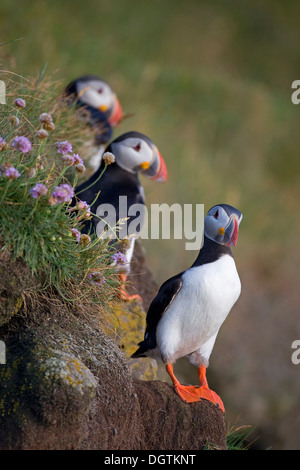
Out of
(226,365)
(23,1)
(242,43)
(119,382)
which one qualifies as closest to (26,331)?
(119,382)

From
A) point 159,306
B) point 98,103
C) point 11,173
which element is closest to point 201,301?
point 159,306

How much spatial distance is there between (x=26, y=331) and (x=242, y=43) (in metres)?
18.7

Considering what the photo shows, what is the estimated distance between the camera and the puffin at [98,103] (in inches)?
246

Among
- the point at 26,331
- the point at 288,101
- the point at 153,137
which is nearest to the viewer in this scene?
the point at 26,331

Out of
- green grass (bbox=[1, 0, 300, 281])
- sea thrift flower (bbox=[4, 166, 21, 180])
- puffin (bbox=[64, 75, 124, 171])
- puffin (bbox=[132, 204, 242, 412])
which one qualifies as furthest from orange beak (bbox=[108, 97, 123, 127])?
sea thrift flower (bbox=[4, 166, 21, 180])

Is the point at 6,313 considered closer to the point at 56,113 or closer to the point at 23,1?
the point at 56,113

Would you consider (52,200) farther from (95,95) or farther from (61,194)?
(95,95)

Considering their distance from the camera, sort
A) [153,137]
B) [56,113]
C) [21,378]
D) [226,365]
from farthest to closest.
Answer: [153,137], [226,365], [56,113], [21,378]

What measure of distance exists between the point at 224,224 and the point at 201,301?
44 cm

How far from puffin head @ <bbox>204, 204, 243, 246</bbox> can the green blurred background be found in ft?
17.6

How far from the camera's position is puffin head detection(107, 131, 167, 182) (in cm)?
482

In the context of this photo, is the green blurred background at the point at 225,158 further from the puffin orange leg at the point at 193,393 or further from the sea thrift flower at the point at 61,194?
the sea thrift flower at the point at 61,194

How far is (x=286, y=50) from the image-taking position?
21.6 metres

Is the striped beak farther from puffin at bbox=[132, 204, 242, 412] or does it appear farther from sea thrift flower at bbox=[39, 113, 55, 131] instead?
sea thrift flower at bbox=[39, 113, 55, 131]
